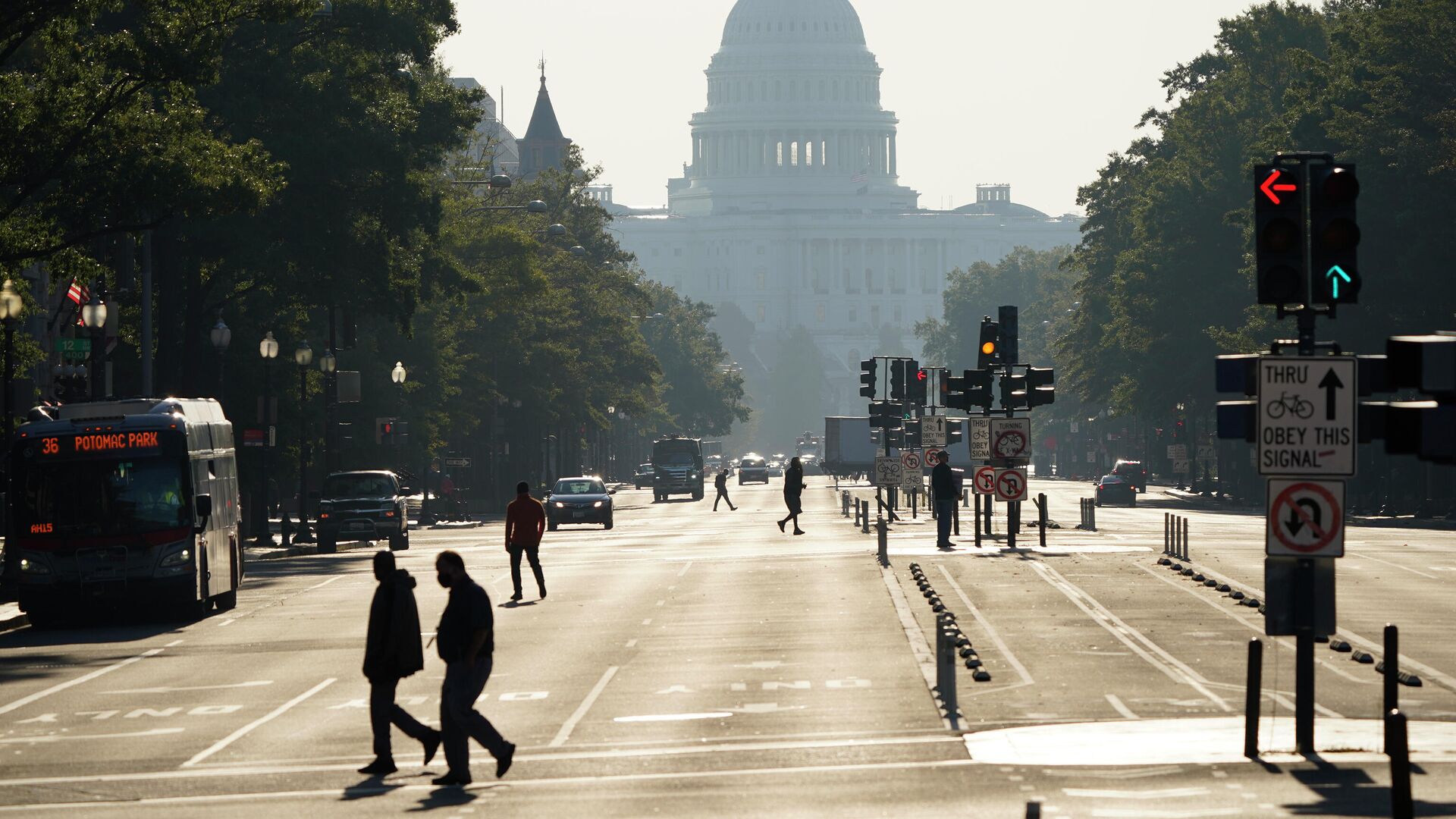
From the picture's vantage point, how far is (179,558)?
115 ft

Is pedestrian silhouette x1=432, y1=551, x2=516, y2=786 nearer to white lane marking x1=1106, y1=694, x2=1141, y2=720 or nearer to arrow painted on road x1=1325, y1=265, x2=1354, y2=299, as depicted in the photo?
white lane marking x1=1106, y1=694, x2=1141, y2=720

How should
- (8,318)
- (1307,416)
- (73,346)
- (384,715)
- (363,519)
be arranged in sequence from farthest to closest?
1. (363,519)
2. (73,346)
3. (8,318)
4. (384,715)
5. (1307,416)

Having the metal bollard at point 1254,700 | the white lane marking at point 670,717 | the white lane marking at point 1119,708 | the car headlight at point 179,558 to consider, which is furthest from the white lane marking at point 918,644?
the car headlight at point 179,558

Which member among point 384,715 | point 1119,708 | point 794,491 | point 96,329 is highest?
point 96,329

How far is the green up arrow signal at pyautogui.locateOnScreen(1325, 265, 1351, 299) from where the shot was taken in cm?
1817

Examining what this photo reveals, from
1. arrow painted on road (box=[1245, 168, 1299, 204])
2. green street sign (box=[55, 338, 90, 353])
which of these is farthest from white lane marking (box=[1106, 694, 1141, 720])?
green street sign (box=[55, 338, 90, 353])

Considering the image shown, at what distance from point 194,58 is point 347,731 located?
17.1 metres

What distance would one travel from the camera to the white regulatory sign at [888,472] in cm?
7381

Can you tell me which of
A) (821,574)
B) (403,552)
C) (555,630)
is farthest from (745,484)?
(555,630)

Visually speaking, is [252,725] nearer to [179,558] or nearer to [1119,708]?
[1119,708]

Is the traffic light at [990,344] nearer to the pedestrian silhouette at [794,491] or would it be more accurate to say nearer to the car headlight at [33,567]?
the pedestrian silhouette at [794,491]

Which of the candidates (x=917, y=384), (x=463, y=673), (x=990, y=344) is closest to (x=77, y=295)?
(x=990, y=344)

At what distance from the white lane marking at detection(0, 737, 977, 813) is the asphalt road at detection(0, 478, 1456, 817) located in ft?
0.16

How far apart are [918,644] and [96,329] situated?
70.9 ft
